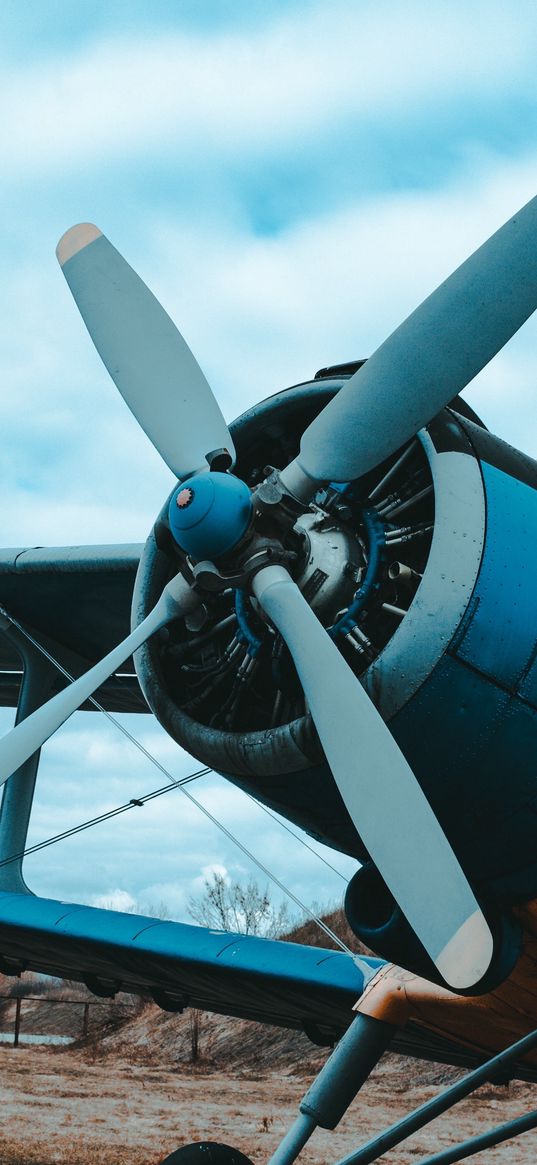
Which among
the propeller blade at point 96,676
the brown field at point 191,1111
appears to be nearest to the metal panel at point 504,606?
the propeller blade at point 96,676

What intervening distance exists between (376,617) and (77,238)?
307 centimetres

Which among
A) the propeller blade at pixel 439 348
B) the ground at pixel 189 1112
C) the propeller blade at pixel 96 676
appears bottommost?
the ground at pixel 189 1112

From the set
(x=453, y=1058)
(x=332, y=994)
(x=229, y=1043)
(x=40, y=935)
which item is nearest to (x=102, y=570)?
(x=40, y=935)

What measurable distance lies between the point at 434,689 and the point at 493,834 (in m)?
0.96

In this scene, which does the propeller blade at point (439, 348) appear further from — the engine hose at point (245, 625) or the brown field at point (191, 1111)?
the brown field at point (191, 1111)

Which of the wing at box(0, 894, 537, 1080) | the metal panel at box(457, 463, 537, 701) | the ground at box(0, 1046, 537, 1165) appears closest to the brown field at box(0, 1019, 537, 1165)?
the ground at box(0, 1046, 537, 1165)

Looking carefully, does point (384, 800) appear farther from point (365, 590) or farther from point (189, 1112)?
point (189, 1112)

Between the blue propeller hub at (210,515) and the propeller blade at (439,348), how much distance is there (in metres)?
0.43

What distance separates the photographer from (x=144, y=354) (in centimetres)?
653

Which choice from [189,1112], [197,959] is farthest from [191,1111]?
[197,959]

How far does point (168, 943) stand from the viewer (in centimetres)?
820

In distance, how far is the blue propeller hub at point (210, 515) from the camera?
523cm

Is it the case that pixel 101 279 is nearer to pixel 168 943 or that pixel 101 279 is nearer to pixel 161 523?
pixel 161 523

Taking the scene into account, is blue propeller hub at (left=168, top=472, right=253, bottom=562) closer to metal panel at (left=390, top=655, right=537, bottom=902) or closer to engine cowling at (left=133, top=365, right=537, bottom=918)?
engine cowling at (left=133, top=365, right=537, bottom=918)
